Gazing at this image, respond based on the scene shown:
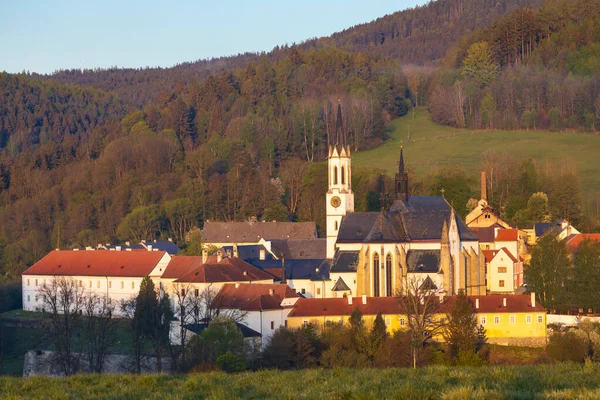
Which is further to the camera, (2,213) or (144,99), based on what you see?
(144,99)

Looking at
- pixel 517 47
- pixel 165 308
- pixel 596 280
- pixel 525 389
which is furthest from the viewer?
pixel 517 47

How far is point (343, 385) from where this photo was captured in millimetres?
13008

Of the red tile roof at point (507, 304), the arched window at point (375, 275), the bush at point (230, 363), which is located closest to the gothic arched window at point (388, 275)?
the arched window at point (375, 275)

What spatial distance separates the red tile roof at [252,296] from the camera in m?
49.1

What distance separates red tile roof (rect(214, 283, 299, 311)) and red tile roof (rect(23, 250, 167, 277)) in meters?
13.4

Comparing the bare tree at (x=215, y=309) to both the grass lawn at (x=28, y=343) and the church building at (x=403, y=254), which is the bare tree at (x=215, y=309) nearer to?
the grass lawn at (x=28, y=343)

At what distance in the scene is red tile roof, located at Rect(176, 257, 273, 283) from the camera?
5559 cm

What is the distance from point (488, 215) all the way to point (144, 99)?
380ft

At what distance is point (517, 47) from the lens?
4995 inches

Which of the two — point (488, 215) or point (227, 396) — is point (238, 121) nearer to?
point (488, 215)

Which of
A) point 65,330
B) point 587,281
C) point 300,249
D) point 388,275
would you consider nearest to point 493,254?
point 388,275

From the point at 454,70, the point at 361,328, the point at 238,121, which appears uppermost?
the point at 454,70

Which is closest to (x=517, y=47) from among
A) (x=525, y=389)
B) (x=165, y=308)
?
(x=165, y=308)

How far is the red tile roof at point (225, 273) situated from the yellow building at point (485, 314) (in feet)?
23.4
